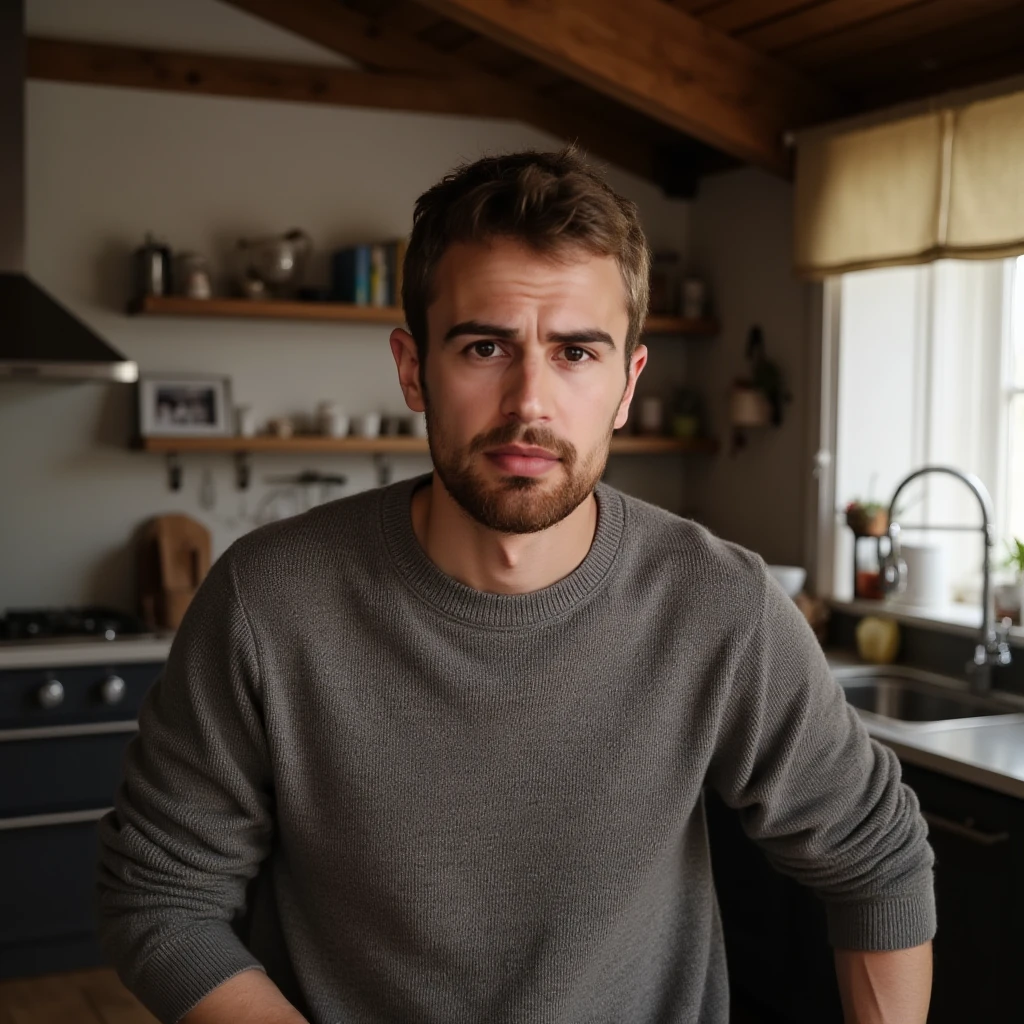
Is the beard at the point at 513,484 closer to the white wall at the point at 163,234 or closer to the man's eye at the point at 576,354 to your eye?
the man's eye at the point at 576,354

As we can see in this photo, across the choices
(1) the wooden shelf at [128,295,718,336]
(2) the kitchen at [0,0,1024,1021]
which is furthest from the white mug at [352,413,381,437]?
(1) the wooden shelf at [128,295,718,336]

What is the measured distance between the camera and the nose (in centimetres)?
129

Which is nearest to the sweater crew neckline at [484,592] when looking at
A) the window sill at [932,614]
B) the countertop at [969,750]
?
the countertop at [969,750]

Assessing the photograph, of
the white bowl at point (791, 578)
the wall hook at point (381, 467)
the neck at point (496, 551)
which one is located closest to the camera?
the neck at point (496, 551)

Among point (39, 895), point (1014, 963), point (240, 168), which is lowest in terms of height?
point (39, 895)

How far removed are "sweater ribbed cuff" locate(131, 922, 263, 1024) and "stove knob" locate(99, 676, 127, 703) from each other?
2.25m

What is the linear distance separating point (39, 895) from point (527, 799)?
101 inches

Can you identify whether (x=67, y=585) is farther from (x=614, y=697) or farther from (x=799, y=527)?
(x=614, y=697)

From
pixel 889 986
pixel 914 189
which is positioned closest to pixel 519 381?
pixel 889 986

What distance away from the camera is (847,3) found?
326cm

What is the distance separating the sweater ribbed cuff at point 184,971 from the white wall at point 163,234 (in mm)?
2853

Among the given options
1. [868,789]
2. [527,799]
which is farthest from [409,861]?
[868,789]

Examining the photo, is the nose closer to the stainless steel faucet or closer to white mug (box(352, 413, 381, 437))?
the stainless steel faucet

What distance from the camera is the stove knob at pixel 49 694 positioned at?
11.2 ft
